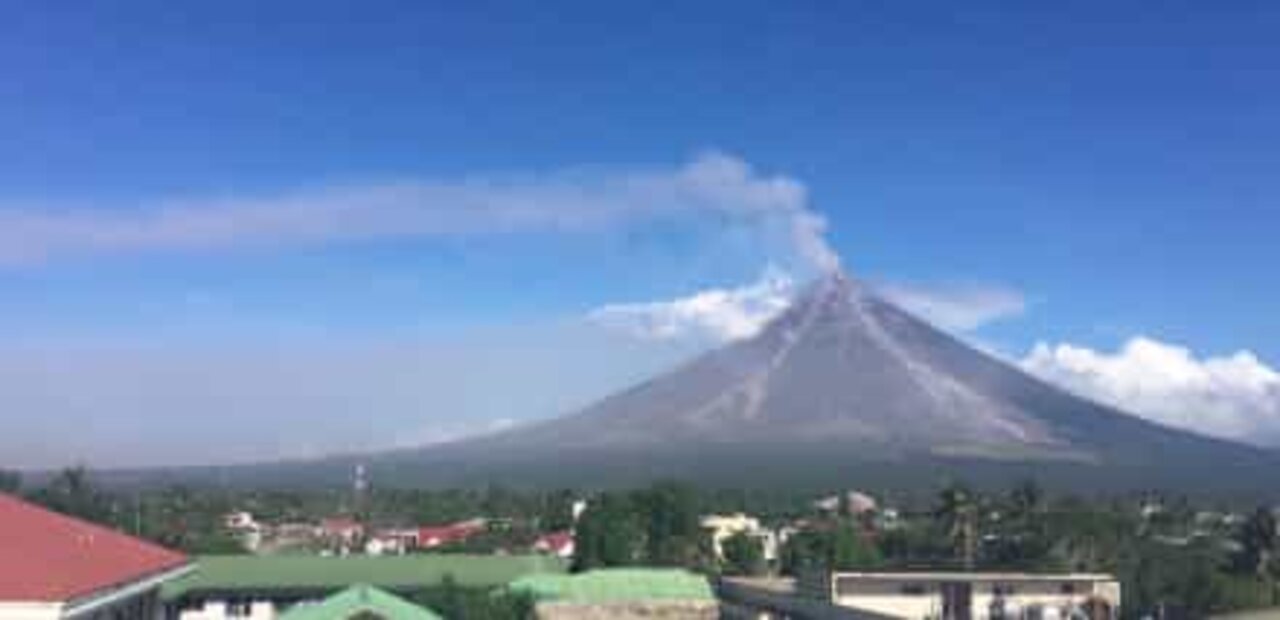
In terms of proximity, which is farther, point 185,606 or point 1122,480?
point 1122,480

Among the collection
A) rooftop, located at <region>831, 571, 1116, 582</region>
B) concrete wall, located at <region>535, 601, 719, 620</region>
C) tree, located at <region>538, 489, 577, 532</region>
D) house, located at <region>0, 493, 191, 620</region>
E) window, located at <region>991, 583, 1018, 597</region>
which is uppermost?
house, located at <region>0, 493, 191, 620</region>

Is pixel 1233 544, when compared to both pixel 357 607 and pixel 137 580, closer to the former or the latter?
pixel 357 607

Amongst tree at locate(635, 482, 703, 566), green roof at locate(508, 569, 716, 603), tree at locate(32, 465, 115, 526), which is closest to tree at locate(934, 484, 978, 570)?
tree at locate(635, 482, 703, 566)

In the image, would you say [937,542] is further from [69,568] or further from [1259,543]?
[69,568]

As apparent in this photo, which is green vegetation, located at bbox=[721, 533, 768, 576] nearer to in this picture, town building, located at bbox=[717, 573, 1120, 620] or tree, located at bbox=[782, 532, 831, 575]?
tree, located at bbox=[782, 532, 831, 575]

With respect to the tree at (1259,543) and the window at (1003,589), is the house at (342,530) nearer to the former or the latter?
the tree at (1259,543)

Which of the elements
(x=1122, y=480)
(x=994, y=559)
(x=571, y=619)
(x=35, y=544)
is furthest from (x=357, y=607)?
(x=1122, y=480)

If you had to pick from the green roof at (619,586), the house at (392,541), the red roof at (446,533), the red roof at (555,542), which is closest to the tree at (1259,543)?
the green roof at (619,586)
